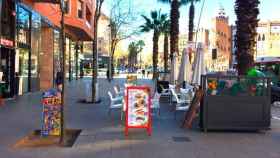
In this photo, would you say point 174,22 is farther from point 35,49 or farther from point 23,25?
point 23,25

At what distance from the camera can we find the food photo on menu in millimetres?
10625

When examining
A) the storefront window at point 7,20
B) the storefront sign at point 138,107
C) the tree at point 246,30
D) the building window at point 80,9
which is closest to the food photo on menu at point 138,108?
the storefront sign at point 138,107

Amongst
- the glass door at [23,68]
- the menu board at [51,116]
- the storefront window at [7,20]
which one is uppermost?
the storefront window at [7,20]

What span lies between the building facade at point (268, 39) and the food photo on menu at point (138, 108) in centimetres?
8220

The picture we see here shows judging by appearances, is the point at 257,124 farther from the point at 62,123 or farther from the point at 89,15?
the point at 89,15

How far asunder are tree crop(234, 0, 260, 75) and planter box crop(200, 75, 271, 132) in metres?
4.04

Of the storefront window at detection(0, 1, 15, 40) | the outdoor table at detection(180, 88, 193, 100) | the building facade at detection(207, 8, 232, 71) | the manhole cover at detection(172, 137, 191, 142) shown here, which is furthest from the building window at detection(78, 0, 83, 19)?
the building facade at detection(207, 8, 232, 71)

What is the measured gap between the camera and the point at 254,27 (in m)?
15.1

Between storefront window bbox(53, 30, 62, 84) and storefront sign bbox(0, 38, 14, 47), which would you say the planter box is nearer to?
storefront sign bbox(0, 38, 14, 47)

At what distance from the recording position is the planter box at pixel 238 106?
11.3m

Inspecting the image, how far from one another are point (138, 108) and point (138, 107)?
22 millimetres

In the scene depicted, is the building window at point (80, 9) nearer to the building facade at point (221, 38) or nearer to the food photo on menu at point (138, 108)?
the food photo on menu at point (138, 108)

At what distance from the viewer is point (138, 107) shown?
1063 centimetres

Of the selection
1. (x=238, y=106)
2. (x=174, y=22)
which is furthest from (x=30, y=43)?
(x=238, y=106)
